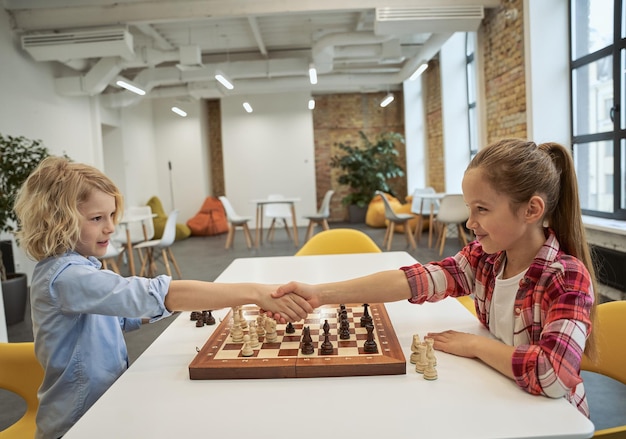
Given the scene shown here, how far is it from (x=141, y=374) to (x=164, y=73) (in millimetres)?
9028

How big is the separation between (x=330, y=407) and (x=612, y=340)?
0.91 meters

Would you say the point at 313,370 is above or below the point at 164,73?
below

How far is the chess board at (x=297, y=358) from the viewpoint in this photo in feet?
3.64

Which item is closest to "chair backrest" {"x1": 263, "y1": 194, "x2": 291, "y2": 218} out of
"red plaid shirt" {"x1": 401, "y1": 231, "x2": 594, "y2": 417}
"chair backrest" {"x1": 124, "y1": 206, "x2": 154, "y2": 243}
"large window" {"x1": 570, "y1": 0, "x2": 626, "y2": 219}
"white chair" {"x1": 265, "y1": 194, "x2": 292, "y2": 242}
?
"white chair" {"x1": 265, "y1": 194, "x2": 292, "y2": 242}

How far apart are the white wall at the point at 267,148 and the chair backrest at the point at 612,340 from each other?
35.1 ft

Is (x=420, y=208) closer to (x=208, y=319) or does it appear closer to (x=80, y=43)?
(x=80, y=43)

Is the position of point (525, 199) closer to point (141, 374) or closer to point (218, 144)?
point (141, 374)

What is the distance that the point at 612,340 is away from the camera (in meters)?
1.38

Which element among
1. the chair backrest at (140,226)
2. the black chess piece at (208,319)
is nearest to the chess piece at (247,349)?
the black chess piece at (208,319)

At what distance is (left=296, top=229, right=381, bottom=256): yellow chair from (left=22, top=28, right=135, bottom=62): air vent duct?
4.78 m

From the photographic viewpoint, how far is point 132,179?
34.3 feet

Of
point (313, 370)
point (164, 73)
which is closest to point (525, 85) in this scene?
point (313, 370)

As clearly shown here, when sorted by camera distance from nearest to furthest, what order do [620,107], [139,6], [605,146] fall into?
1. [620,107]
2. [605,146]
3. [139,6]

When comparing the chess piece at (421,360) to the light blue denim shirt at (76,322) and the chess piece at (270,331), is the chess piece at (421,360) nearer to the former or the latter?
the chess piece at (270,331)
